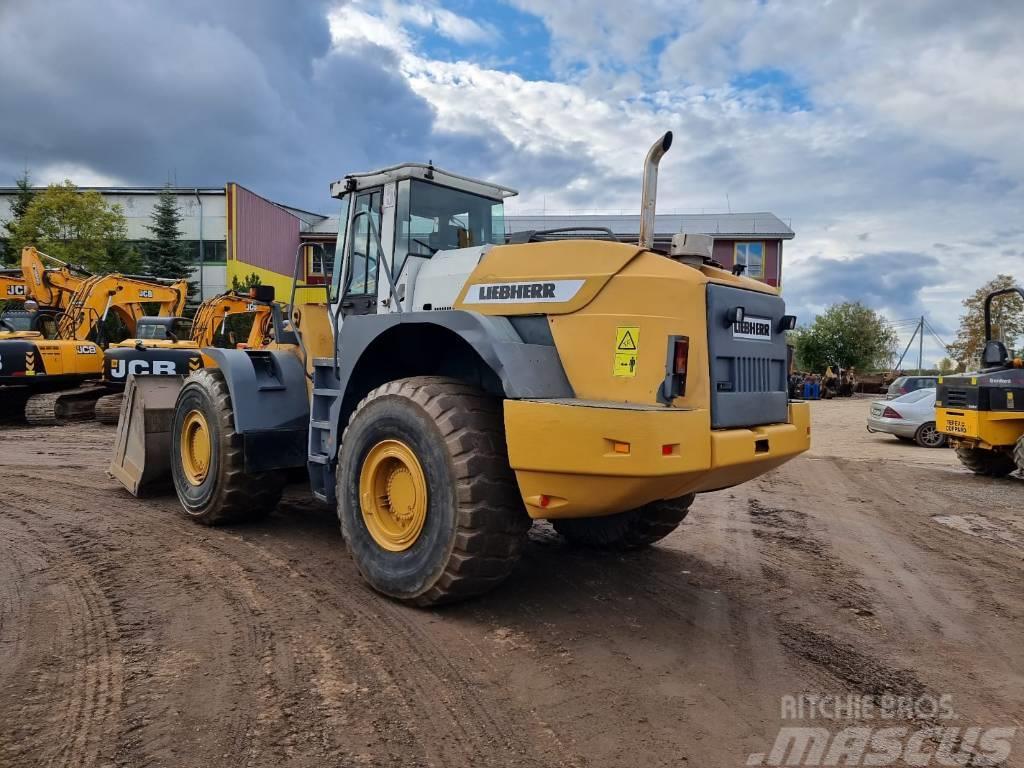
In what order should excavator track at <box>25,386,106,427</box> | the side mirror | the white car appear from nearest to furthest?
1. the side mirror
2. excavator track at <box>25,386,106,427</box>
3. the white car

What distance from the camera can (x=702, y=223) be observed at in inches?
1545

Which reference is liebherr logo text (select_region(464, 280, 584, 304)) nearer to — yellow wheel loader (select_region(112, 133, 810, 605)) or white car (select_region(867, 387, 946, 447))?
yellow wheel loader (select_region(112, 133, 810, 605))

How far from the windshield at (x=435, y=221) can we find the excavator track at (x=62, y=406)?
12.8m

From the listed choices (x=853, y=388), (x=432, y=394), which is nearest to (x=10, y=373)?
(x=432, y=394)

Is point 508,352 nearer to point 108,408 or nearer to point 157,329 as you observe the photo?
point 108,408

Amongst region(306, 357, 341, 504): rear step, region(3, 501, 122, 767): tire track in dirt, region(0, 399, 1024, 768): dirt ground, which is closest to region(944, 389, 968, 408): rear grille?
region(0, 399, 1024, 768): dirt ground

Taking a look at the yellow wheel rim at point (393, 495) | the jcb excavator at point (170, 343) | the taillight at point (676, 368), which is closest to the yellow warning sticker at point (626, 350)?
the taillight at point (676, 368)

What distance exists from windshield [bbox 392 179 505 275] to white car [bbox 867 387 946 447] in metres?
13.4

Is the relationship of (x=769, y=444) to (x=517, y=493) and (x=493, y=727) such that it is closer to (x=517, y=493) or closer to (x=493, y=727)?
(x=517, y=493)

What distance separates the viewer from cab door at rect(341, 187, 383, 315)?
546 centimetres

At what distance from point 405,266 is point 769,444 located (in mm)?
2715

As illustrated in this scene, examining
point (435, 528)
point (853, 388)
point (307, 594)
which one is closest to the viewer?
point (435, 528)

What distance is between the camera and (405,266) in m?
5.26

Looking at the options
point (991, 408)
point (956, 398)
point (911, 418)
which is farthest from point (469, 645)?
point (911, 418)
